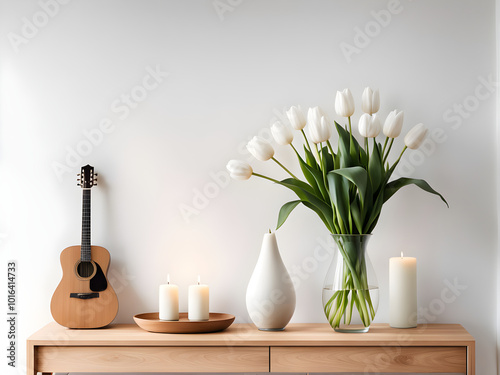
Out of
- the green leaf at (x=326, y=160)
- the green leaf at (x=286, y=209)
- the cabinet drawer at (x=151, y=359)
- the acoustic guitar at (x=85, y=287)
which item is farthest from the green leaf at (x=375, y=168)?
the acoustic guitar at (x=85, y=287)

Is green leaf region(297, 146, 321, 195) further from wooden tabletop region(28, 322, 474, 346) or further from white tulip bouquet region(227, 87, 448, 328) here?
wooden tabletop region(28, 322, 474, 346)

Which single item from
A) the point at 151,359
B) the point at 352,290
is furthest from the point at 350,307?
the point at 151,359

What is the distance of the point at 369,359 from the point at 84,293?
960mm

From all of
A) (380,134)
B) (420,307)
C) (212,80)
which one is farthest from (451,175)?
(212,80)

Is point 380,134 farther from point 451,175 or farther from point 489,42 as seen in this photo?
point 489,42

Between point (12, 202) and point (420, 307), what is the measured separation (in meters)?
1.50

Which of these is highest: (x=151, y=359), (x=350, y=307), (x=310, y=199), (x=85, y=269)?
(x=310, y=199)

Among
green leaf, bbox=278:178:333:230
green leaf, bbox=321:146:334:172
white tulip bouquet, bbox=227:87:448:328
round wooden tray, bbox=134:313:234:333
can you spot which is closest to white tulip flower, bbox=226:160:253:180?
white tulip bouquet, bbox=227:87:448:328

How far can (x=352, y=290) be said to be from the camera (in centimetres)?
179

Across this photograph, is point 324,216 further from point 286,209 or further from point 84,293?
point 84,293

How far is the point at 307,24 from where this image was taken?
202 cm

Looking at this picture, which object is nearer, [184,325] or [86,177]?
[184,325]

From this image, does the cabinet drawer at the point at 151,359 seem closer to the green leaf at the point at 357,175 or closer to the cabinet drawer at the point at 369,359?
the cabinet drawer at the point at 369,359

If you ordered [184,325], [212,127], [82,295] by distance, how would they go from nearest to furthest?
[184,325] → [82,295] → [212,127]
